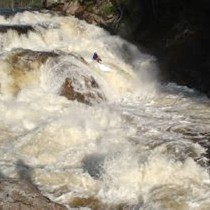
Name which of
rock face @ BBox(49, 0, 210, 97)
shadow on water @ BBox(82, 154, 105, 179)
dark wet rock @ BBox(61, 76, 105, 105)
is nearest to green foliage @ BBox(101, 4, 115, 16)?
rock face @ BBox(49, 0, 210, 97)

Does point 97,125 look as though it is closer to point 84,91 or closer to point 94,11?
point 84,91

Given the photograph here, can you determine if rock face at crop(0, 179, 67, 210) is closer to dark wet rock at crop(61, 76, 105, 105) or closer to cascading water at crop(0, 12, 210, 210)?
cascading water at crop(0, 12, 210, 210)

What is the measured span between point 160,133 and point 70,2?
48.7 ft

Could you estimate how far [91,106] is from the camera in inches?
541

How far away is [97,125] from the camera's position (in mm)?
12258

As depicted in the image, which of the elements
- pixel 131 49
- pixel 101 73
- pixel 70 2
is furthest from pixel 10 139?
pixel 70 2

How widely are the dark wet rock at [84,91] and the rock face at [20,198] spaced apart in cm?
807

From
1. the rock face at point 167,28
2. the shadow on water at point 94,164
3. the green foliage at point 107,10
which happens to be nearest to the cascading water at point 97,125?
the shadow on water at point 94,164

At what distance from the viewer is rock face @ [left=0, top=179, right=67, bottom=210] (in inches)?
219

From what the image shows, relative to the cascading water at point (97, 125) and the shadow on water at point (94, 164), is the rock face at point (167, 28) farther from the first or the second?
the shadow on water at point (94, 164)

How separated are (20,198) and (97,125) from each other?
21.9 feet

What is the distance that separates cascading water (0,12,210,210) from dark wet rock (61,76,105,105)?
4cm

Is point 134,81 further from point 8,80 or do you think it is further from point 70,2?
point 70,2

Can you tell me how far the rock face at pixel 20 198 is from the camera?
557 centimetres
